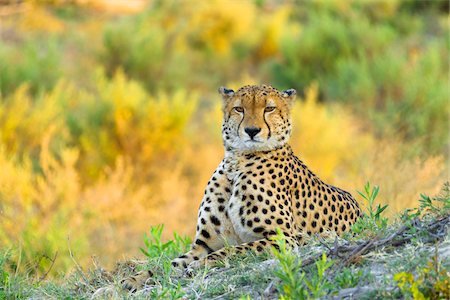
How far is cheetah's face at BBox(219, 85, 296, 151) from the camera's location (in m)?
5.03

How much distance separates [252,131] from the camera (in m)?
5.01

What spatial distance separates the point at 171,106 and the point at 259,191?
9372 millimetres

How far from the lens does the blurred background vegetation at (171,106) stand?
978cm

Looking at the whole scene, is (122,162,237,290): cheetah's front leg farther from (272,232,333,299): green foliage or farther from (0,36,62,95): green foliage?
(0,36,62,95): green foliage

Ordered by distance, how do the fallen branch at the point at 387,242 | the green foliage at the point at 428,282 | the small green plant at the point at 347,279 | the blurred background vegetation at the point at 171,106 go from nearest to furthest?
the green foliage at the point at 428,282 → the small green plant at the point at 347,279 → the fallen branch at the point at 387,242 → the blurred background vegetation at the point at 171,106

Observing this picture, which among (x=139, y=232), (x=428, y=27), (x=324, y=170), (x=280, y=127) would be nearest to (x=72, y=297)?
(x=280, y=127)

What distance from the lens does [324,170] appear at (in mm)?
12727

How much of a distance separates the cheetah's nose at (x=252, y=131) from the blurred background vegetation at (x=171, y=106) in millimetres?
1131

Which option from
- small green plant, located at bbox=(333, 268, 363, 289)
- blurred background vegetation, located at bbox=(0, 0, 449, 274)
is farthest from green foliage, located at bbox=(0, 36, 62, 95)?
small green plant, located at bbox=(333, 268, 363, 289)

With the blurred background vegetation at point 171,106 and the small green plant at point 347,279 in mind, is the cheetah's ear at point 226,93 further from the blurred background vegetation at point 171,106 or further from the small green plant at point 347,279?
the small green plant at point 347,279

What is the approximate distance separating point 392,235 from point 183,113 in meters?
10.00

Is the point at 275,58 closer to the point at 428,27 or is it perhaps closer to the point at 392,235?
the point at 428,27

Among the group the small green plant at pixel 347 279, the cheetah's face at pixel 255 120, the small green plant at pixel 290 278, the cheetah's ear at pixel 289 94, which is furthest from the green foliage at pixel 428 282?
the cheetah's ear at pixel 289 94

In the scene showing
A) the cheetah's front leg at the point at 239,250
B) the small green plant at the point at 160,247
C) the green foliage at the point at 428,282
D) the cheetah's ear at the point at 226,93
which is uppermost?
the cheetah's ear at the point at 226,93
